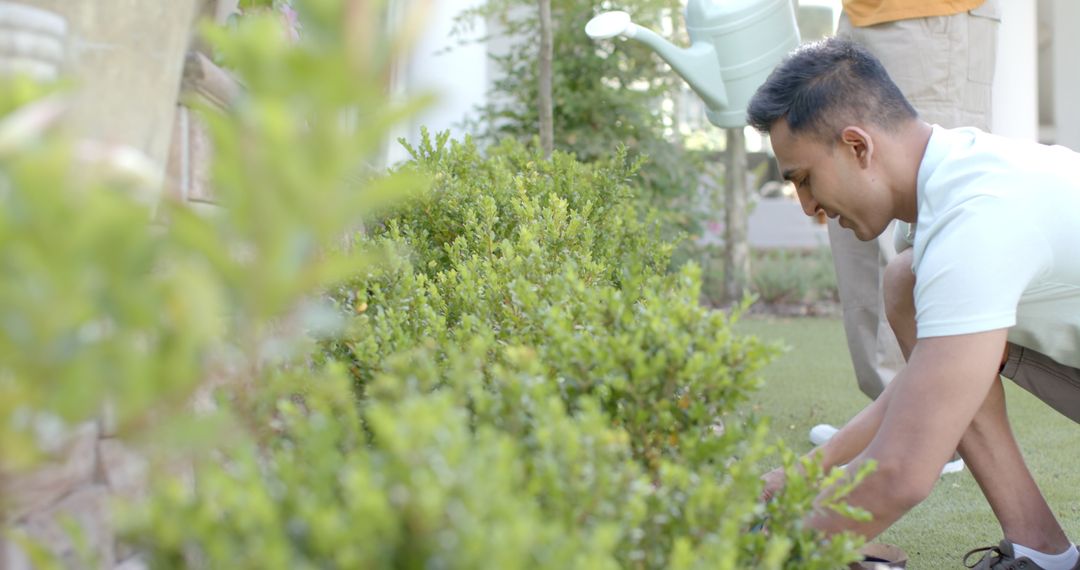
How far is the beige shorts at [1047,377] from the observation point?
7.53 ft

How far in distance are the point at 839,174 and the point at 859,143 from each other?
0.07 m

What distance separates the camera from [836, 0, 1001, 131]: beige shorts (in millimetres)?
3184

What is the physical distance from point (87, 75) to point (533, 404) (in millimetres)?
653

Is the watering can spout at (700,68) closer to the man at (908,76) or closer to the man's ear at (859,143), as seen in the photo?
the man at (908,76)

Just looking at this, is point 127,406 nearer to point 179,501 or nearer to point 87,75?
point 179,501

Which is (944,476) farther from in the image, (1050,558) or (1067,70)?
(1067,70)

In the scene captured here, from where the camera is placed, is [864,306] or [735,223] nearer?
[864,306]

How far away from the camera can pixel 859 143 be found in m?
2.02

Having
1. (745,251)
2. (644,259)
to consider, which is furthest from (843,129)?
(745,251)

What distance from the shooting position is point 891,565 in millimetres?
2117

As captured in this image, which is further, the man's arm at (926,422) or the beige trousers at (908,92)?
the beige trousers at (908,92)

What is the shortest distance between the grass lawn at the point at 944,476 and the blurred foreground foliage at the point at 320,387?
1.47 feet

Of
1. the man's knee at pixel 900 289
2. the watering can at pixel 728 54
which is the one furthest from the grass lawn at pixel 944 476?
the watering can at pixel 728 54

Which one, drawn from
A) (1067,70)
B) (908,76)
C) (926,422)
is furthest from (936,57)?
(1067,70)
